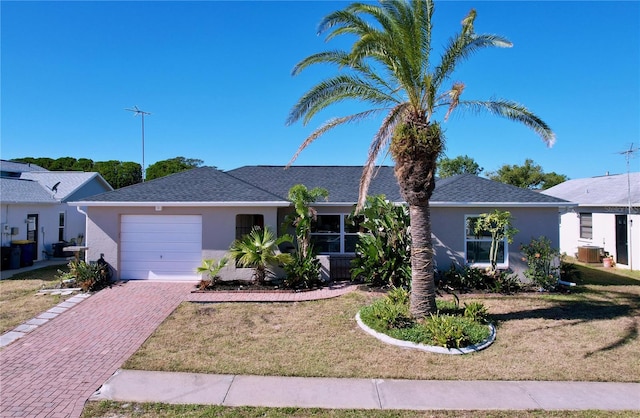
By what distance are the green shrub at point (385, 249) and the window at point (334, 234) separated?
79.8 inches

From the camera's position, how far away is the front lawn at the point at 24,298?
8.93 m

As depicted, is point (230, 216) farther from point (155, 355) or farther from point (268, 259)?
point (155, 355)

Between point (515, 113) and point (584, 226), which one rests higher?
point (515, 113)

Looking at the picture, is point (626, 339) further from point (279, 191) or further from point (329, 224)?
point (279, 191)

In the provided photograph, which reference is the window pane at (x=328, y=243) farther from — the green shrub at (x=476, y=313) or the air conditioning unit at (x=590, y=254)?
the air conditioning unit at (x=590, y=254)

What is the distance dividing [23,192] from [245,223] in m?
12.0

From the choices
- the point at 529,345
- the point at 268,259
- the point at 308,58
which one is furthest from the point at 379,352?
the point at 308,58

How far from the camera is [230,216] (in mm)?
12336

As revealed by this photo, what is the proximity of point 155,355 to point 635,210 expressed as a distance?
19426mm

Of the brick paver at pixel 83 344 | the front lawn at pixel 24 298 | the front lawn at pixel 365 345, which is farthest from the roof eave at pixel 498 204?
the front lawn at pixel 24 298

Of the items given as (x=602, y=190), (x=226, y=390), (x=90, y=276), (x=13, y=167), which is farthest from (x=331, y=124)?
(x=13, y=167)

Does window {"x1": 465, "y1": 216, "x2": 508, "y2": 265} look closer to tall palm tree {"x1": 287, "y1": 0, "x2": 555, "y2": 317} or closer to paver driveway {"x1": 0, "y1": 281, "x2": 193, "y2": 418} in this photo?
tall palm tree {"x1": 287, "y1": 0, "x2": 555, "y2": 317}

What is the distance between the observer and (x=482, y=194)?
1286 centimetres

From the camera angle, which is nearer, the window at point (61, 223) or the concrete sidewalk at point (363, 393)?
the concrete sidewalk at point (363, 393)
